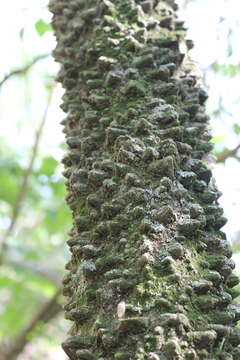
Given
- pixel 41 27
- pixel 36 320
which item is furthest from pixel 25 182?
pixel 41 27

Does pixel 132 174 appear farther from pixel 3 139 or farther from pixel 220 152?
pixel 3 139

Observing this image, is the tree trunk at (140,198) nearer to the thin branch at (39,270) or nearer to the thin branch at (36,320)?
the thin branch at (36,320)

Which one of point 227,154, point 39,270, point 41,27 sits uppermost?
point 39,270

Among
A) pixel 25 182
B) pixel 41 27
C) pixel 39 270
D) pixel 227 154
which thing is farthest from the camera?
pixel 39 270

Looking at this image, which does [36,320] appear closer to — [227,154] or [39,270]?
[39,270]

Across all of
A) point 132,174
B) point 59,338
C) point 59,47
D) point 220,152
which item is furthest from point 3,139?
point 132,174

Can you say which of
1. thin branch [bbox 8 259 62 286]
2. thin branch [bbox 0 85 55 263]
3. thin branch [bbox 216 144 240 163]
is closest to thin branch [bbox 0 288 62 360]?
thin branch [bbox 8 259 62 286]

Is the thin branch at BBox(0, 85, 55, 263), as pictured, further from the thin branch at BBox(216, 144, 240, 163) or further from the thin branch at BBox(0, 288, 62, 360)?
the thin branch at BBox(216, 144, 240, 163)
